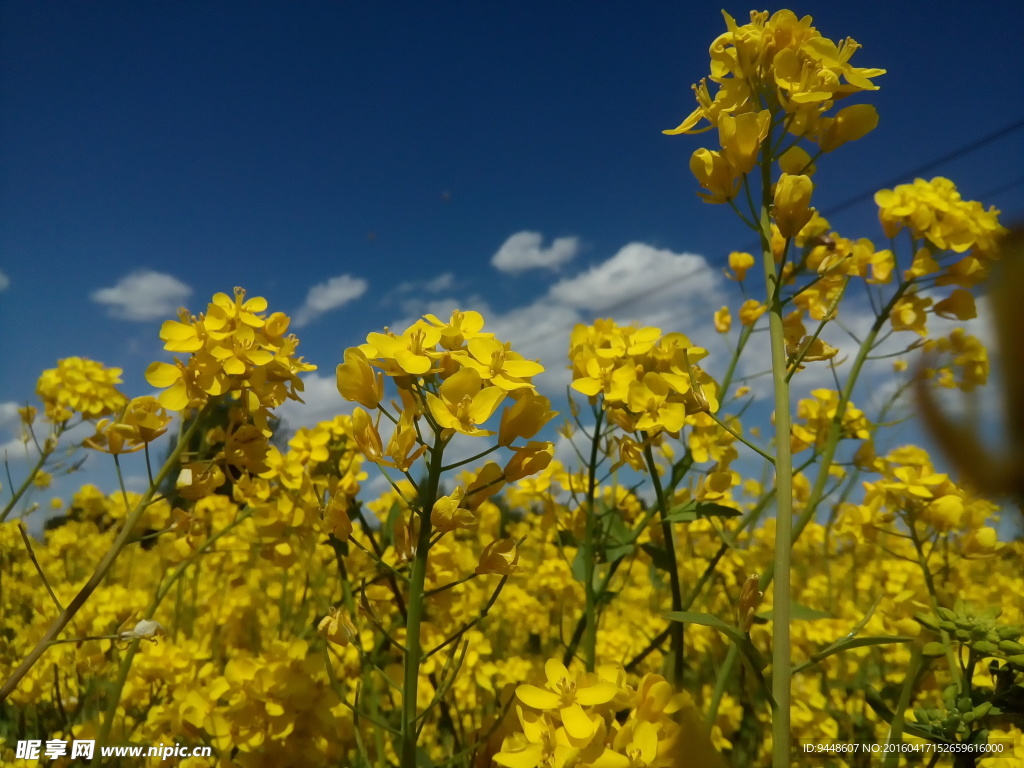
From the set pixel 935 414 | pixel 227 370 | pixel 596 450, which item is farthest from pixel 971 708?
pixel 227 370

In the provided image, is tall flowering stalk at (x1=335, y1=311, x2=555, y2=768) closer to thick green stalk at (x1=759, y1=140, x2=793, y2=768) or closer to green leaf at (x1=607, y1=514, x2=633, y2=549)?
thick green stalk at (x1=759, y1=140, x2=793, y2=768)

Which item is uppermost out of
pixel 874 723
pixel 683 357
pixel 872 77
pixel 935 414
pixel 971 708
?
pixel 872 77

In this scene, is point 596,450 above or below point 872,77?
below

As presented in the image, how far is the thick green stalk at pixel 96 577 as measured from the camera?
1033mm

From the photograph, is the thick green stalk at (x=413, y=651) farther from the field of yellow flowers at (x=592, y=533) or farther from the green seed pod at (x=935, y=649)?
the green seed pod at (x=935, y=649)

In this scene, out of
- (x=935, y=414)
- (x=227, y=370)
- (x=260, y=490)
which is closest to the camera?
Result: (x=935, y=414)

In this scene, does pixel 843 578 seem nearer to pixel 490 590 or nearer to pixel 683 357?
pixel 490 590

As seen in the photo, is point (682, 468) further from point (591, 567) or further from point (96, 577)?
point (96, 577)

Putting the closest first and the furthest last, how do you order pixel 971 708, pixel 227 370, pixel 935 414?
pixel 935 414
pixel 971 708
pixel 227 370

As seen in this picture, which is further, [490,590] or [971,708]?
[490,590]

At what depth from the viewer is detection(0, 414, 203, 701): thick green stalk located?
1.03 m

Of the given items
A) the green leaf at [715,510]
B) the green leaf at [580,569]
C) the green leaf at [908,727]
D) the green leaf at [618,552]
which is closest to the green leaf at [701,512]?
the green leaf at [715,510]

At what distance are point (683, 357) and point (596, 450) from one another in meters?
0.41

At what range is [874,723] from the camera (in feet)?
6.22
